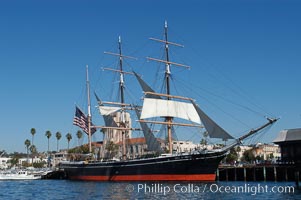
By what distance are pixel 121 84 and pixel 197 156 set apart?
3105 centimetres

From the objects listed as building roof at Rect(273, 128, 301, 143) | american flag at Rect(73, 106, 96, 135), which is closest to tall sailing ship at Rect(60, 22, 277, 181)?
american flag at Rect(73, 106, 96, 135)

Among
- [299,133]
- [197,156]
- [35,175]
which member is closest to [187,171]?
[197,156]

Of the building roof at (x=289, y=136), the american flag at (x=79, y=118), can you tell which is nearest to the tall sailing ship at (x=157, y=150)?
the american flag at (x=79, y=118)

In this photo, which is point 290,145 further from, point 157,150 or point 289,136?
point 157,150

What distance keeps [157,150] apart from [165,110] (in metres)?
6.49

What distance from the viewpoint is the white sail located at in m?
74.1

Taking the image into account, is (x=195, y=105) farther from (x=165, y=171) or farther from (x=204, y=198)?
(x=204, y=198)

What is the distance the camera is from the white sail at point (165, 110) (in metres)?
74.1

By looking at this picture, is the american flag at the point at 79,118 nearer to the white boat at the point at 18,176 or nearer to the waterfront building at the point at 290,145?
the white boat at the point at 18,176

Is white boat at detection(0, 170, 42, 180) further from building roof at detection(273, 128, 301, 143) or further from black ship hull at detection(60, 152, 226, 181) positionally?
building roof at detection(273, 128, 301, 143)

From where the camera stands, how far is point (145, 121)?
73312 millimetres

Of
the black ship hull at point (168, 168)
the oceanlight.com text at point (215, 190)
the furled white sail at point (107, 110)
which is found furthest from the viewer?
the furled white sail at point (107, 110)

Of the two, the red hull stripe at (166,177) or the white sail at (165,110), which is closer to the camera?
the red hull stripe at (166,177)

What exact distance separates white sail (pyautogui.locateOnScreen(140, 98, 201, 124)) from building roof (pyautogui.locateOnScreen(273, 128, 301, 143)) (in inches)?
525
